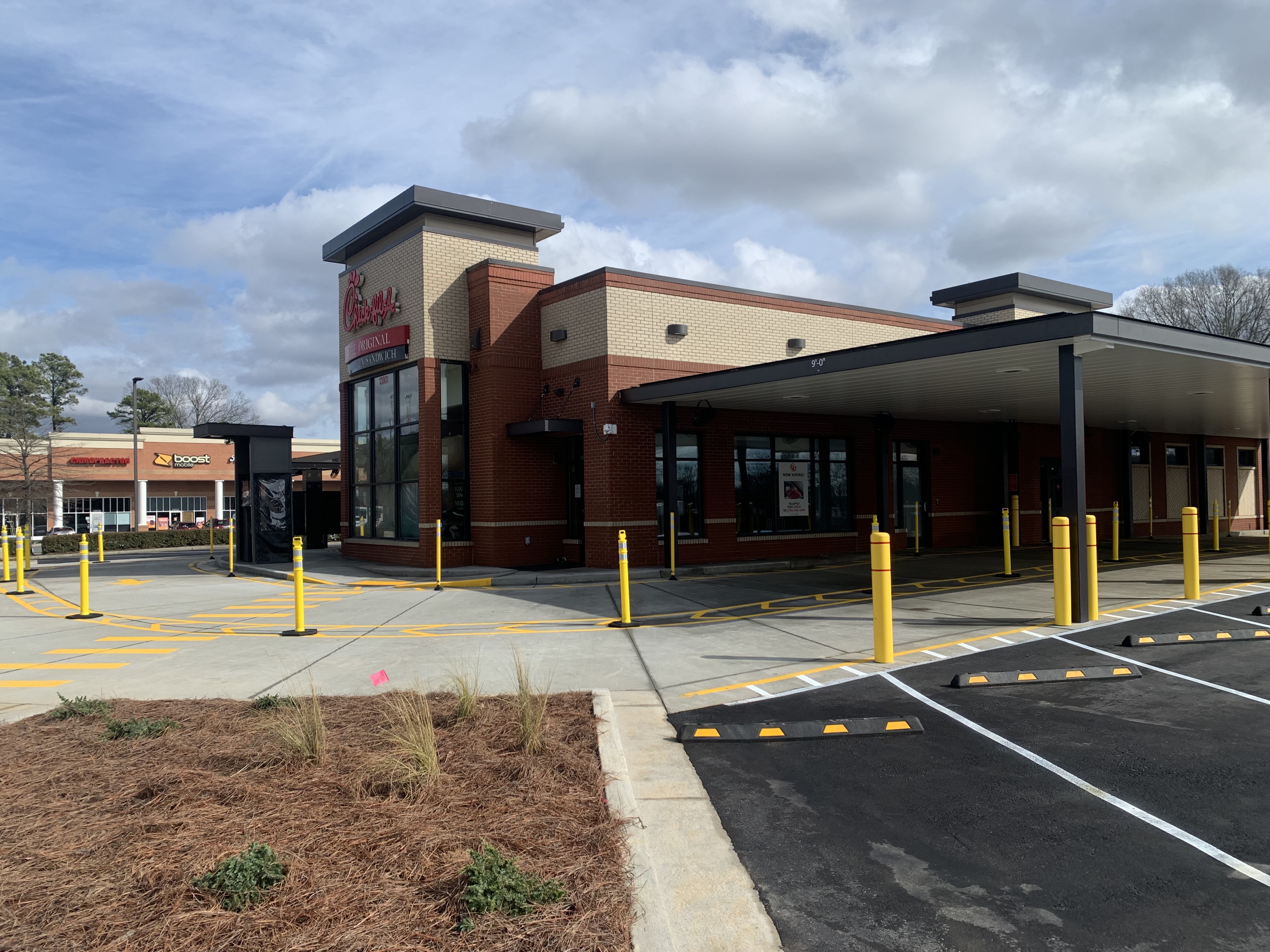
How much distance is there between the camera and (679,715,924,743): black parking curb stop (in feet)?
20.9

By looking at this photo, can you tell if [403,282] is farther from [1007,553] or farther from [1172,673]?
[1172,673]

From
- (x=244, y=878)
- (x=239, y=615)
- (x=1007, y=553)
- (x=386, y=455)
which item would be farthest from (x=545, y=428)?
(x=244, y=878)

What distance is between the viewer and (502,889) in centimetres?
358

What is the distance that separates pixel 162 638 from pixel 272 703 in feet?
19.4

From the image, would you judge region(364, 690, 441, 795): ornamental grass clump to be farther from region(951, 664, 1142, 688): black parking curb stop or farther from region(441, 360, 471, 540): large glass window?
region(441, 360, 471, 540): large glass window

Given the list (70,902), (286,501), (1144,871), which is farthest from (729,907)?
(286,501)

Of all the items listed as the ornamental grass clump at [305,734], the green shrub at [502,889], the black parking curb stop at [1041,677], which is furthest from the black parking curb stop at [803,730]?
the green shrub at [502,889]

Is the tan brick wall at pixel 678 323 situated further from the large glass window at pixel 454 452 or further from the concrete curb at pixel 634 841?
the concrete curb at pixel 634 841

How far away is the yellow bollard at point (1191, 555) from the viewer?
41.7ft

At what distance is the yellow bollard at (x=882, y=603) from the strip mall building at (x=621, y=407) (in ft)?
20.6

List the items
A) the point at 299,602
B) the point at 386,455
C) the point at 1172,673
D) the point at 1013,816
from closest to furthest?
the point at 1013,816, the point at 1172,673, the point at 299,602, the point at 386,455

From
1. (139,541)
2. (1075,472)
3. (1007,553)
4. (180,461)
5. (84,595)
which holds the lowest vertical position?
(139,541)

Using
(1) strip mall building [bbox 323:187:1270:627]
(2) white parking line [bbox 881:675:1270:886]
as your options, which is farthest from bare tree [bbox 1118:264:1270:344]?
(2) white parking line [bbox 881:675:1270:886]

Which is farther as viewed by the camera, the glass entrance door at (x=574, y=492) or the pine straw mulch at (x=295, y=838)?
the glass entrance door at (x=574, y=492)
